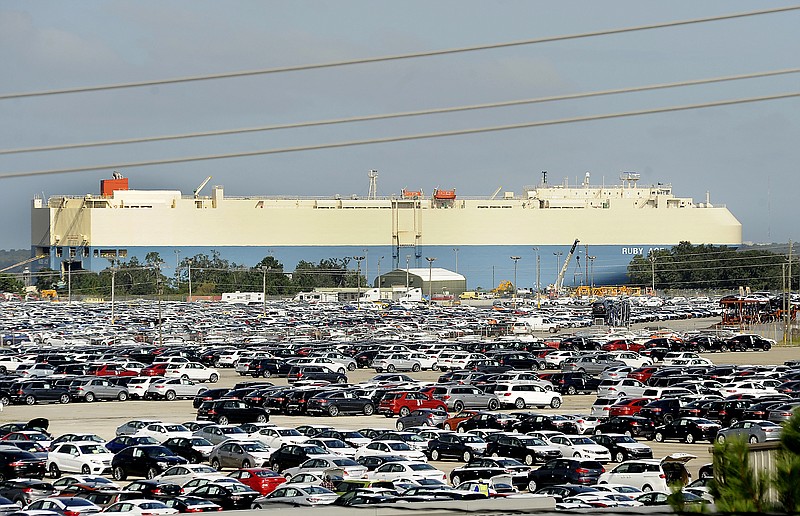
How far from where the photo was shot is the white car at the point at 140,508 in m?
13.6

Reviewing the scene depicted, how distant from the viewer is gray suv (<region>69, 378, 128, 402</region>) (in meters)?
32.0

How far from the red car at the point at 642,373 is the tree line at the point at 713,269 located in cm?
5325

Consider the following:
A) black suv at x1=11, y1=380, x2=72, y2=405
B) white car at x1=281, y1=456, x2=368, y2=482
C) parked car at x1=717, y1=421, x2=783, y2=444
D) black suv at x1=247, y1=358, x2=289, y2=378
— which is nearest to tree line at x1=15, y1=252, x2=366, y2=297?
black suv at x1=247, y1=358, x2=289, y2=378

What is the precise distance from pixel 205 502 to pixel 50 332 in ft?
147

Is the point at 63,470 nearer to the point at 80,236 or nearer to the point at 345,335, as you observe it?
the point at 345,335

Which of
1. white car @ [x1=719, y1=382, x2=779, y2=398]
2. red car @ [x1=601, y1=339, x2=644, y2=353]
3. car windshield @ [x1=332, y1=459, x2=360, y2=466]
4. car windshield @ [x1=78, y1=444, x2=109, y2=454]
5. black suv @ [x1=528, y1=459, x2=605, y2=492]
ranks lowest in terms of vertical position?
black suv @ [x1=528, y1=459, x2=605, y2=492]

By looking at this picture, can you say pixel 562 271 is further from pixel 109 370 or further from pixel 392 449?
pixel 392 449

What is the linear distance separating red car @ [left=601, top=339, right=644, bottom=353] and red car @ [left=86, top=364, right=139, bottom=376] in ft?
61.8

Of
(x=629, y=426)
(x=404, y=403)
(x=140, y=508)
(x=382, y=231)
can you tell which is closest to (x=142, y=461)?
(x=140, y=508)

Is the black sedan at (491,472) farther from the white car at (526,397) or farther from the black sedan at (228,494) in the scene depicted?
the white car at (526,397)

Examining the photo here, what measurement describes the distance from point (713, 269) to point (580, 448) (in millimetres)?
76602

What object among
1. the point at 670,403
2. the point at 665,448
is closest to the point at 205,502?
the point at 665,448

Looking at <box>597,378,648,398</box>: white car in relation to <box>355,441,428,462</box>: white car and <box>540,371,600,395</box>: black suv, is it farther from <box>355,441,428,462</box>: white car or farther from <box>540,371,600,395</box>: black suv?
<box>355,441,428,462</box>: white car

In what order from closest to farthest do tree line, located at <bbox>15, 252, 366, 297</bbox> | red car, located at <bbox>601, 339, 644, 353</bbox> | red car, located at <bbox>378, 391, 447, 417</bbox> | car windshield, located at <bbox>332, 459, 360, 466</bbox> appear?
car windshield, located at <bbox>332, 459, 360, 466</bbox>
red car, located at <bbox>378, 391, 447, 417</bbox>
red car, located at <bbox>601, 339, 644, 353</bbox>
tree line, located at <bbox>15, 252, 366, 297</bbox>
